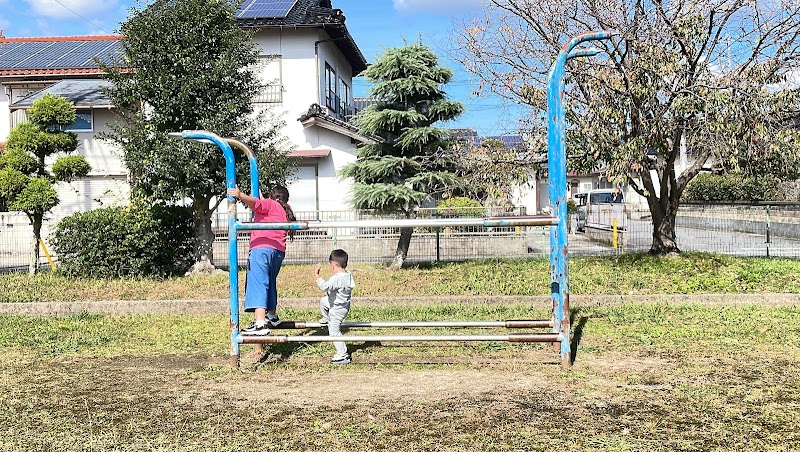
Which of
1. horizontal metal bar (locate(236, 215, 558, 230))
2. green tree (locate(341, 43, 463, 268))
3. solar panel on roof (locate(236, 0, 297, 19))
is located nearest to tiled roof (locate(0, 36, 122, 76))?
solar panel on roof (locate(236, 0, 297, 19))

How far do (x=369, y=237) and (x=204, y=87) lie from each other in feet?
16.3

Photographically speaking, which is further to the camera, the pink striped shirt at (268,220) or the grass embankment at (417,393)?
the pink striped shirt at (268,220)

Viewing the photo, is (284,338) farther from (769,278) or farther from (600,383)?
(769,278)

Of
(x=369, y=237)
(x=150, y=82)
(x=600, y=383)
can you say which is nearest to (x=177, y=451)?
(x=600, y=383)

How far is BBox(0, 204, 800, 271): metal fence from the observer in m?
13.3

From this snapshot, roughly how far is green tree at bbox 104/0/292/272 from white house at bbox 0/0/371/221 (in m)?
5.96

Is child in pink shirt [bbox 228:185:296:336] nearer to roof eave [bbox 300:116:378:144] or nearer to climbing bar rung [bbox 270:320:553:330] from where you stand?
climbing bar rung [bbox 270:320:553:330]

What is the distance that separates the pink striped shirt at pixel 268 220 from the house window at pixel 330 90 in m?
14.0

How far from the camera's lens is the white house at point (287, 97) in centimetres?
1834

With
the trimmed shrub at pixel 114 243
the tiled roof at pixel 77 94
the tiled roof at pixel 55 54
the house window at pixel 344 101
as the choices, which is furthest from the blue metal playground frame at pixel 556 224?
the tiled roof at pixel 55 54

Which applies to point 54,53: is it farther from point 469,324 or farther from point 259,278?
point 469,324

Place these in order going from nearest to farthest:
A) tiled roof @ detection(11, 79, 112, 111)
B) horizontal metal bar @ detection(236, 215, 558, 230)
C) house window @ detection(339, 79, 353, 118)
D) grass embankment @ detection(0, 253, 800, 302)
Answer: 1. horizontal metal bar @ detection(236, 215, 558, 230)
2. grass embankment @ detection(0, 253, 800, 302)
3. tiled roof @ detection(11, 79, 112, 111)
4. house window @ detection(339, 79, 353, 118)

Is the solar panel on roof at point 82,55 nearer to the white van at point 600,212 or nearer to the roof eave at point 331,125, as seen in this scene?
the roof eave at point 331,125

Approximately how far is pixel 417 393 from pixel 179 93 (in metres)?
7.53
